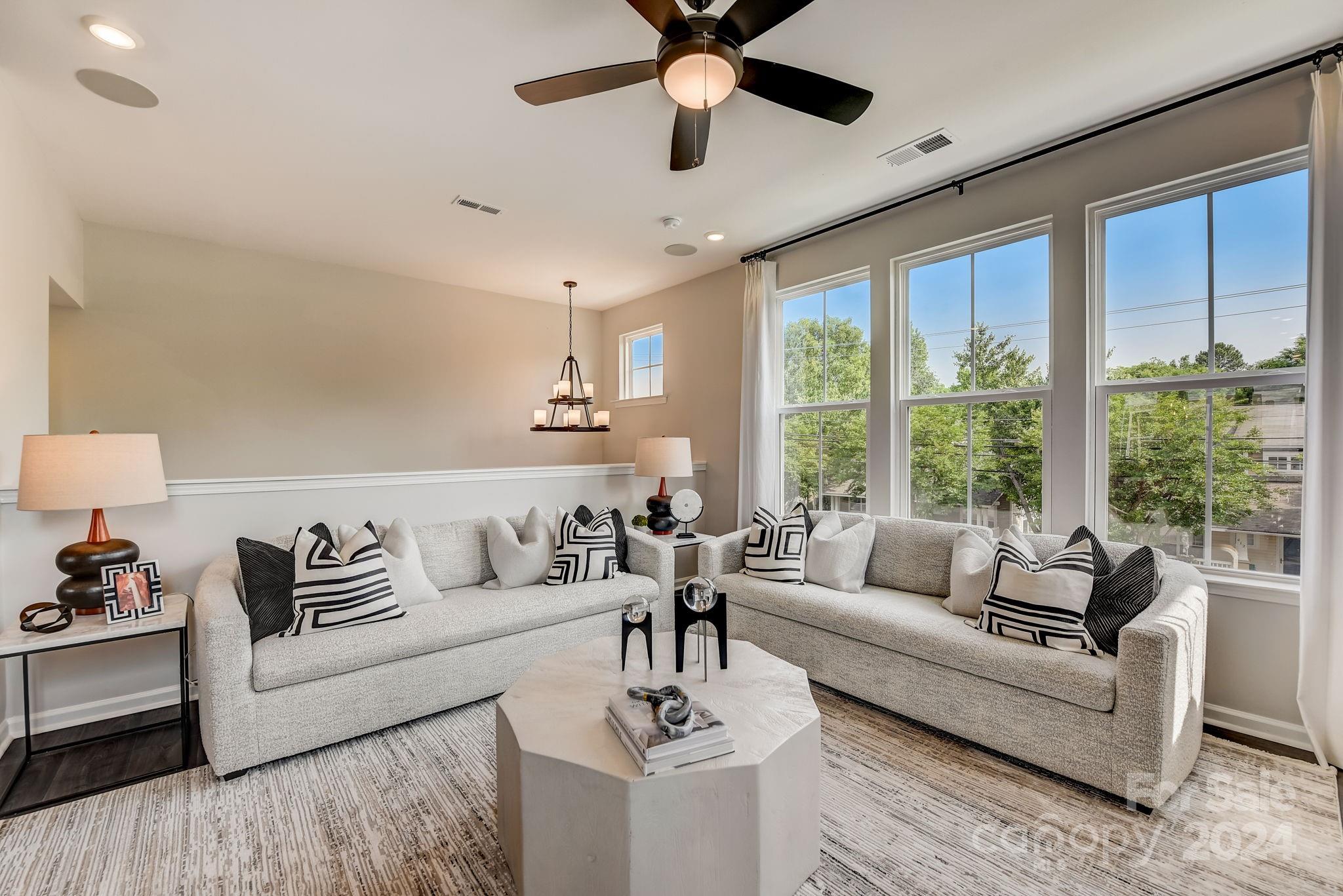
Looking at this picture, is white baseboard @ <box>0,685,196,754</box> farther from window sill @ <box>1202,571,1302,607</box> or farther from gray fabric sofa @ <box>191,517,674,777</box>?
window sill @ <box>1202,571,1302,607</box>

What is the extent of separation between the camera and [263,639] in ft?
7.96

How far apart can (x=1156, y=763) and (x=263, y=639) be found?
3364 millimetres

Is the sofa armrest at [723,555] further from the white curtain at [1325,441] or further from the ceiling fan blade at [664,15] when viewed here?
the ceiling fan blade at [664,15]

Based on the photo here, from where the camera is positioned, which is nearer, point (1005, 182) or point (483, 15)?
point (483, 15)

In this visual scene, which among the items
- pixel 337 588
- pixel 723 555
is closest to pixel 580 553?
pixel 723 555

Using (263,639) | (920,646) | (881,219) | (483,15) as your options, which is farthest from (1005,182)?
(263,639)

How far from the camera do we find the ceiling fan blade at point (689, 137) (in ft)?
6.40

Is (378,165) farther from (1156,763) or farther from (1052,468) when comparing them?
(1156,763)

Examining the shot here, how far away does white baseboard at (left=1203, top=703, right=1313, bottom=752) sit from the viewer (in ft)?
7.57

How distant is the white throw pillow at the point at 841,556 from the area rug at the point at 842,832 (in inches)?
35.8

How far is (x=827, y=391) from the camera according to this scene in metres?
4.12

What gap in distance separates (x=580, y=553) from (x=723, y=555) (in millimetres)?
851

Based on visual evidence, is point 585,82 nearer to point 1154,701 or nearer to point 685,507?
point 1154,701

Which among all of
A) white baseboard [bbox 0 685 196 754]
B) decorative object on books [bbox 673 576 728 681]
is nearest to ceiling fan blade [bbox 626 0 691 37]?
decorative object on books [bbox 673 576 728 681]
